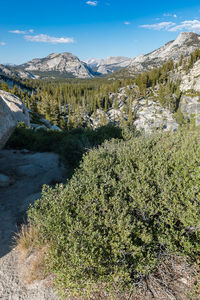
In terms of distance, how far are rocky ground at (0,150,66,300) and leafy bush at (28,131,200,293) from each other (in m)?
1.17

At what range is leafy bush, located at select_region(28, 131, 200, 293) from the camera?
3.58 metres

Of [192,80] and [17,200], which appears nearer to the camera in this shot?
[17,200]

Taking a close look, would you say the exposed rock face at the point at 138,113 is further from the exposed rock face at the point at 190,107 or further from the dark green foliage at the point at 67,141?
the dark green foliage at the point at 67,141

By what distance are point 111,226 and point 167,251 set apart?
54.7 inches

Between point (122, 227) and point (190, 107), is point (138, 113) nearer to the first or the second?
point (190, 107)

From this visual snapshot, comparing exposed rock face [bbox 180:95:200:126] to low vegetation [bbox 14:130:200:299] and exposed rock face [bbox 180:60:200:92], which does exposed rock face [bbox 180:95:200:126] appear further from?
low vegetation [bbox 14:130:200:299]

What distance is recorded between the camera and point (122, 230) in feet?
12.5

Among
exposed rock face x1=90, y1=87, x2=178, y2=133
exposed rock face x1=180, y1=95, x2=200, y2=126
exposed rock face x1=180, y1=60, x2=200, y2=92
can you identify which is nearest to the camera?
exposed rock face x1=180, y1=95, x2=200, y2=126

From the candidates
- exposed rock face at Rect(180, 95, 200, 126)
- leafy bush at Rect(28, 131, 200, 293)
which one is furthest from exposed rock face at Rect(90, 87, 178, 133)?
leafy bush at Rect(28, 131, 200, 293)

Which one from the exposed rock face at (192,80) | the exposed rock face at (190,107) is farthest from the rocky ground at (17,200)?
the exposed rock face at (192,80)

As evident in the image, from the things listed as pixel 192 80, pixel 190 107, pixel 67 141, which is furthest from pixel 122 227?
pixel 192 80

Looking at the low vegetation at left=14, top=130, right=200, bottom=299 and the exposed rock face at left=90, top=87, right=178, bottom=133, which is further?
the exposed rock face at left=90, top=87, right=178, bottom=133

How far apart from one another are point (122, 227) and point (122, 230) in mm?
68

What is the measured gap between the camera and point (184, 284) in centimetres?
387
